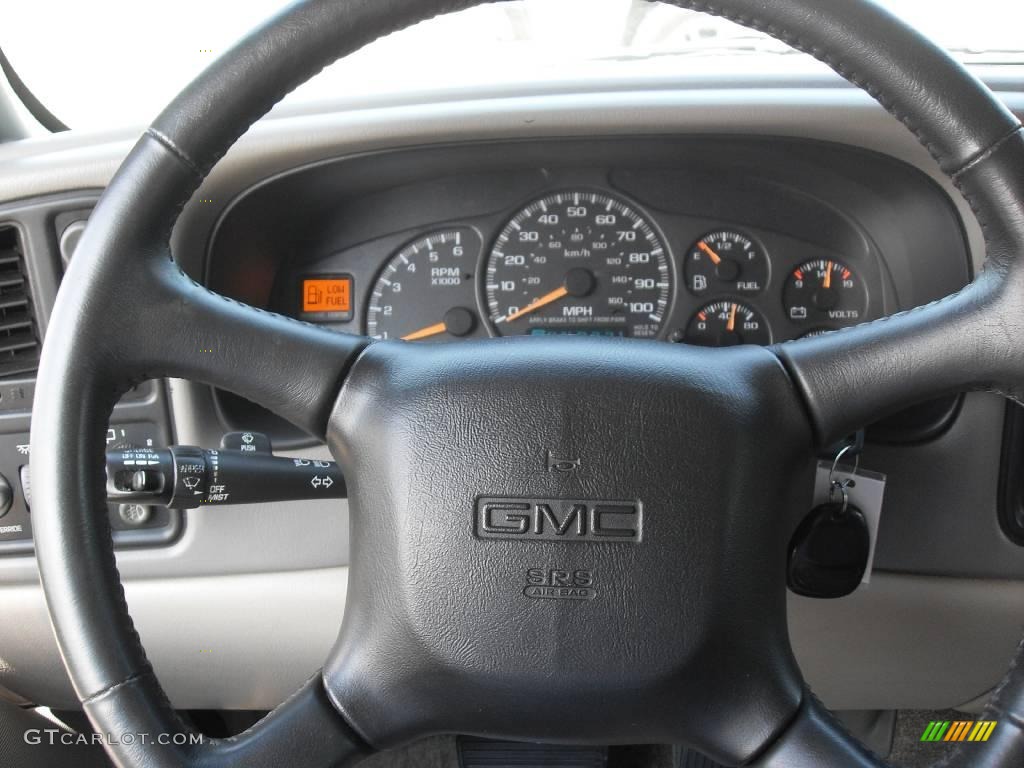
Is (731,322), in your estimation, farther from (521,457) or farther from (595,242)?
(521,457)

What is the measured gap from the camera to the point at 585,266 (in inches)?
59.8

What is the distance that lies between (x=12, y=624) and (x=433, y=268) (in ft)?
2.69

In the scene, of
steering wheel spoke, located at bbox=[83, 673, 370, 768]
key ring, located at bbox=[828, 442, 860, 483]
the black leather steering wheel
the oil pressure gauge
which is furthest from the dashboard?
steering wheel spoke, located at bbox=[83, 673, 370, 768]

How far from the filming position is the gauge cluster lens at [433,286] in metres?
1.54

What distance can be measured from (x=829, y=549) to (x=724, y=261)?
469 millimetres

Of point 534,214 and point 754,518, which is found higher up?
point 534,214

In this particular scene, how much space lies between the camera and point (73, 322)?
0.88 metres

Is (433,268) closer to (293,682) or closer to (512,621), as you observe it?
(293,682)

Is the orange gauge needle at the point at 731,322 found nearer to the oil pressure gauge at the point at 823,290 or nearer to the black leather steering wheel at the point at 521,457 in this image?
the oil pressure gauge at the point at 823,290

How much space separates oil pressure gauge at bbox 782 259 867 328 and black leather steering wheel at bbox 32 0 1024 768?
601mm

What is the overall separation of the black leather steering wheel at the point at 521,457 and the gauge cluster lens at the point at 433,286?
0.61 meters

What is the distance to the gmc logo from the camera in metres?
0.87

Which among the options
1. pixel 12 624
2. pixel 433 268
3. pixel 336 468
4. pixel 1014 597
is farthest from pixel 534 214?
pixel 12 624

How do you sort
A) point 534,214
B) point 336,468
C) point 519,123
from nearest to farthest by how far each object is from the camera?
point 336,468, point 519,123, point 534,214
